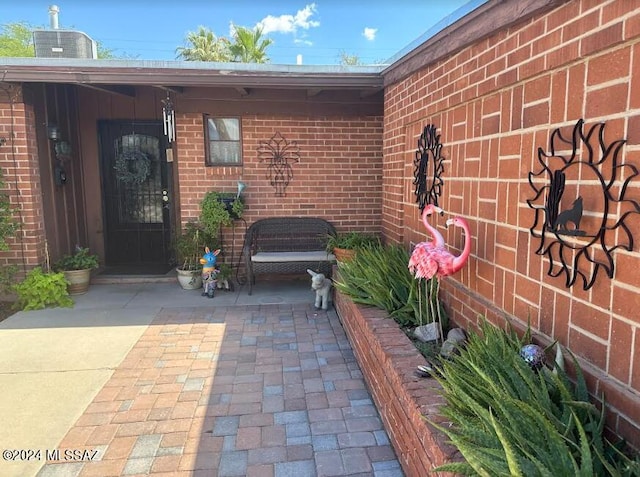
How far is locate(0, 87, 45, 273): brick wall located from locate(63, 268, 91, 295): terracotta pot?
33 cm

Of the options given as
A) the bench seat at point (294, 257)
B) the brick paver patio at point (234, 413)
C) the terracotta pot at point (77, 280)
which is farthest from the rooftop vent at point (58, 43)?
the brick paver patio at point (234, 413)

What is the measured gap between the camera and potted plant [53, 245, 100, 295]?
541 centimetres

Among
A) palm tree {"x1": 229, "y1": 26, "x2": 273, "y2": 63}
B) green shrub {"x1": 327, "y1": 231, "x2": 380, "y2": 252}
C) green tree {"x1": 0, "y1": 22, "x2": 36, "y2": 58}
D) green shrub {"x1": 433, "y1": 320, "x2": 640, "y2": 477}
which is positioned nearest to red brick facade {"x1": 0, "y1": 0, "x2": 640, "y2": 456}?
green shrub {"x1": 433, "y1": 320, "x2": 640, "y2": 477}

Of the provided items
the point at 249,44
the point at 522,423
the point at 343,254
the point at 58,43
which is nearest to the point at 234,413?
the point at 522,423

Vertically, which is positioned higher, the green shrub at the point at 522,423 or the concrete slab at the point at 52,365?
the green shrub at the point at 522,423

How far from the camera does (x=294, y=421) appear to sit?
8.83ft

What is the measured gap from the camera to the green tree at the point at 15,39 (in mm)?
19797

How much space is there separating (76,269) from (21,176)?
1187 millimetres

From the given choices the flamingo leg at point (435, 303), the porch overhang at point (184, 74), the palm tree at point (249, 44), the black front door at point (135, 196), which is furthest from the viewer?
the palm tree at point (249, 44)

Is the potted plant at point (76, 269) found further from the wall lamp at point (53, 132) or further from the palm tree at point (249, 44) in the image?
the palm tree at point (249, 44)

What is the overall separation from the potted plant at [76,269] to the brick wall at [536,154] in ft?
14.1

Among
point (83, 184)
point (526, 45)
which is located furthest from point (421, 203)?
point (83, 184)

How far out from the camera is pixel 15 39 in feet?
66.7

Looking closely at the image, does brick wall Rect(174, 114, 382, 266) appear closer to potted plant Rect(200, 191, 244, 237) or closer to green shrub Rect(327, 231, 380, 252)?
potted plant Rect(200, 191, 244, 237)
